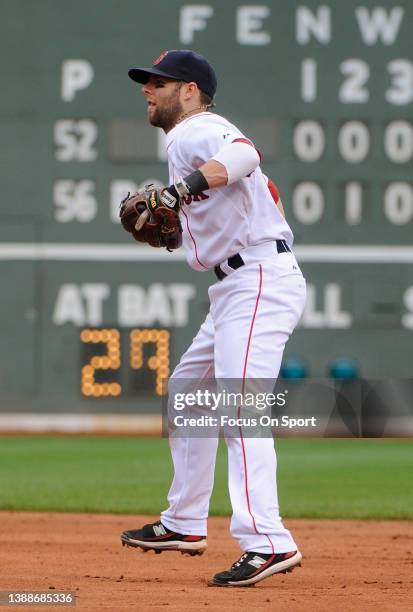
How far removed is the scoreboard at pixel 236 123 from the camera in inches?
413

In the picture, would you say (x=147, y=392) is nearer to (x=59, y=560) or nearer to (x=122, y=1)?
(x=122, y=1)

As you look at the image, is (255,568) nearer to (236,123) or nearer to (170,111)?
(170,111)

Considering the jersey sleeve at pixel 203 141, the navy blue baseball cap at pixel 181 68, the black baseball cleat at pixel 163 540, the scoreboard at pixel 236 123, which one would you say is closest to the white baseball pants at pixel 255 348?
the jersey sleeve at pixel 203 141

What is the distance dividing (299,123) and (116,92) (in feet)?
5.26

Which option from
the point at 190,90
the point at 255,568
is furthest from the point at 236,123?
the point at 255,568

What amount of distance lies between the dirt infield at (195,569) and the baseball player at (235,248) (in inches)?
7.5

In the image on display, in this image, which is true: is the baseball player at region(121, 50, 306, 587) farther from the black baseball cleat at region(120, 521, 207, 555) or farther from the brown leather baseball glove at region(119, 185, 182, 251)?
the black baseball cleat at region(120, 521, 207, 555)

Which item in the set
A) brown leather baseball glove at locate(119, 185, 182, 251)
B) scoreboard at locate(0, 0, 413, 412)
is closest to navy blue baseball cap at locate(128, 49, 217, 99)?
brown leather baseball glove at locate(119, 185, 182, 251)

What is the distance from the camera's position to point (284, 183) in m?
10.5

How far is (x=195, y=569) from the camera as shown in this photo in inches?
156

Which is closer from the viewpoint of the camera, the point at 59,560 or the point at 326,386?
the point at 59,560

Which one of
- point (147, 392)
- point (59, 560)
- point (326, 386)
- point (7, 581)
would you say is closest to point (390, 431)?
point (326, 386)

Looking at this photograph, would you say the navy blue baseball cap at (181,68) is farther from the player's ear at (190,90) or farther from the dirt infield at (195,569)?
the dirt infield at (195,569)

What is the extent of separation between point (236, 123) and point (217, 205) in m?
A: 7.04
